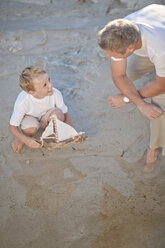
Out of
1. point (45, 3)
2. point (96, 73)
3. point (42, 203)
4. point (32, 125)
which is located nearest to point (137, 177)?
point (42, 203)

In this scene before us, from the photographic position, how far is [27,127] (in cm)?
261

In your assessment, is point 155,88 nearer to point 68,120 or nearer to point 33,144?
point 68,120

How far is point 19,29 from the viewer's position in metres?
4.26

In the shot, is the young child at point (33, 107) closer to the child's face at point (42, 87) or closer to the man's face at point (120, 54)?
the child's face at point (42, 87)

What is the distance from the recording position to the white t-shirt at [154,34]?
203cm

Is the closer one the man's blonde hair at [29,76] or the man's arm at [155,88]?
the man's arm at [155,88]

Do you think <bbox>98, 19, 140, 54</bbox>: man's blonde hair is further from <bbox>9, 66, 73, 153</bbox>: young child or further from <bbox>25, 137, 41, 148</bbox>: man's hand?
<bbox>25, 137, 41, 148</bbox>: man's hand

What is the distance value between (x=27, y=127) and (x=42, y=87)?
39 centimetres

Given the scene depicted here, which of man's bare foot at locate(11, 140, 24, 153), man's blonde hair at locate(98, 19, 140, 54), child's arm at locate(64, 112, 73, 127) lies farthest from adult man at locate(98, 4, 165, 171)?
man's bare foot at locate(11, 140, 24, 153)

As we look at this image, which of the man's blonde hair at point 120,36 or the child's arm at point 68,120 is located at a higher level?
the man's blonde hair at point 120,36

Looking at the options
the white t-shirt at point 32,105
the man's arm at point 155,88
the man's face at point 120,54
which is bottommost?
the white t-shirt at point 32,105

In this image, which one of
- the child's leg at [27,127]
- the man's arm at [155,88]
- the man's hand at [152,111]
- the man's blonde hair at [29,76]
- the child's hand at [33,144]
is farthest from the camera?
the child's leg at [27,127]

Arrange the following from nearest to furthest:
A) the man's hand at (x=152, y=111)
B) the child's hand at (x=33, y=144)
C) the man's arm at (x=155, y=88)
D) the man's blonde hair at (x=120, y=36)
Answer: the man's blonde hair at (x=120, y=36) → the man's arm at (x=155, y=88) → the man's hand at (x=152, y=111) → the child's hand at (x=33, y=144)

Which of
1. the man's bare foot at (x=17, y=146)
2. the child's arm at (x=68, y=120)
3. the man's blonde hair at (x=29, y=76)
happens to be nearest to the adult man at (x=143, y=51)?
the child's arm at (x=68, y=120)
